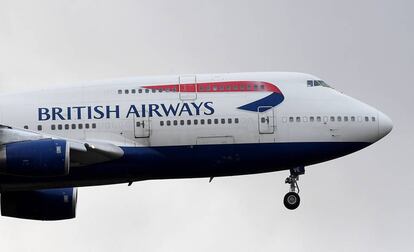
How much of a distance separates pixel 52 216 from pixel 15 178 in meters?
8.05

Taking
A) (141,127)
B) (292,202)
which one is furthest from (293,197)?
(141,127)

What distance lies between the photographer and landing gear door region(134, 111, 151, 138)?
237 ft

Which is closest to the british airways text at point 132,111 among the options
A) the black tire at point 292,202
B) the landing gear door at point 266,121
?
the landing gear door at point 266,121

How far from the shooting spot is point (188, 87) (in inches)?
2881

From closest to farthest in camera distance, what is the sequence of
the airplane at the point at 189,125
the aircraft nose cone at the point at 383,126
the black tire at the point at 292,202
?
the airplane at the point at 189,125 → the aircraft nose cone at the point at 383,126 → the black tire at the point at 292,202

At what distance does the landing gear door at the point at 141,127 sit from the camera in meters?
72.1

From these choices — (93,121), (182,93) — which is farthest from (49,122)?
(182,93)

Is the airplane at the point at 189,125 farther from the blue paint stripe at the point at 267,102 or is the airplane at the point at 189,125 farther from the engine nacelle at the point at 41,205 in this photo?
the engine nacelle at the point at 41,205

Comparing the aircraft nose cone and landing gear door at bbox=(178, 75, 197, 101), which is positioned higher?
landing gear door at bbox=(178, 75, 197, 101)

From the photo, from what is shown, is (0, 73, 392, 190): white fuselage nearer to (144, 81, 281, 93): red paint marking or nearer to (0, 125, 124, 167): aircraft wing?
(144, 81, 281, 93): red paint marking

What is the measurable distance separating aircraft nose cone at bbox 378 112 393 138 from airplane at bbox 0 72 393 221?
0.23 ft

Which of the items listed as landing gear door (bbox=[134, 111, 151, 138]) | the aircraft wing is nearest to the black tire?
landing gear door (bbox=[134, 111, 151, 138])

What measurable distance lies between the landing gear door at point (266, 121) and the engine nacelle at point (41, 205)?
1150 centimetres

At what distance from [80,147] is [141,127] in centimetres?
345
